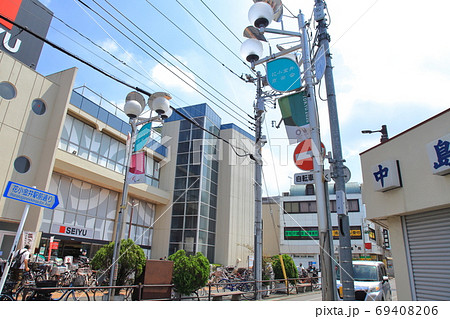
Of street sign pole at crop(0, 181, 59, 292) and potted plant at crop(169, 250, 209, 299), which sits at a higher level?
street sign pole at crop(0, 181, 59, 292)

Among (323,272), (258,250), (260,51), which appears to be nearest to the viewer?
(323,272)

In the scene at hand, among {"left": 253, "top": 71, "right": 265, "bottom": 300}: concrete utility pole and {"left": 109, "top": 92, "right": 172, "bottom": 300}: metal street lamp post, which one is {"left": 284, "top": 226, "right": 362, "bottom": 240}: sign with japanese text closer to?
{"left": 253, "top": 71, "right": 265, "bottom": 300}: concrete utility pole

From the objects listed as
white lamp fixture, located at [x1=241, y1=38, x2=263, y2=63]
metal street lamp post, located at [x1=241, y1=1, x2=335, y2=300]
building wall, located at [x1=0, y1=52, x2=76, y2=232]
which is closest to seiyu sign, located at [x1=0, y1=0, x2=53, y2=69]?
building wall, located at [x1=0, y1=52, x2=76, y2=232]

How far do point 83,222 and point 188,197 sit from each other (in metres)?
10.5

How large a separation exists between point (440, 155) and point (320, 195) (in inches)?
107

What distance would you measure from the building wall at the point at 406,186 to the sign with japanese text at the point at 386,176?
0.11 metres

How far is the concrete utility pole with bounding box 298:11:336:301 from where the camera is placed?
16.8ft

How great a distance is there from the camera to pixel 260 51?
810cm

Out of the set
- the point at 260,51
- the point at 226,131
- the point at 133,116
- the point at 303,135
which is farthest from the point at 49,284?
the point at 226,131

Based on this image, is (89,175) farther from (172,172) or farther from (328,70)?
(328,70)

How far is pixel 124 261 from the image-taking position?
10.4 m

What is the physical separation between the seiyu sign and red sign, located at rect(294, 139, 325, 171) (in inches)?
673

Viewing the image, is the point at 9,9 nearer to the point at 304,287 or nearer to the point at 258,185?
the point at 258,185

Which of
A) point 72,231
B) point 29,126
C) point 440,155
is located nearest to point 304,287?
point 440,155
